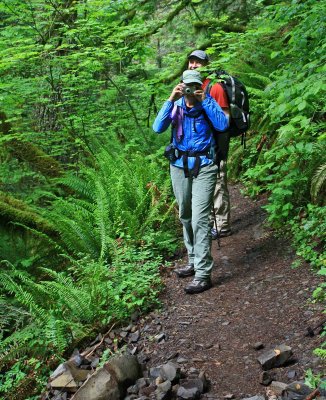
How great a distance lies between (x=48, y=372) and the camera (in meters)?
4.20

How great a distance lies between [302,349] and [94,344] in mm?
2015

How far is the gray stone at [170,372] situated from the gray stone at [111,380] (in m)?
0.28

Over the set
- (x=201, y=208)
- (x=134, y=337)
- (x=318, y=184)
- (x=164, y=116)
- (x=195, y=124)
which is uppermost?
(x=164, y=116)

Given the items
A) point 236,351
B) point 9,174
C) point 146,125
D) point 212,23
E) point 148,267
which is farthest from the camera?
point 146,125

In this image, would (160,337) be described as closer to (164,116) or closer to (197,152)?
(197,152)

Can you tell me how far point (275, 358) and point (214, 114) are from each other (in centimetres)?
257

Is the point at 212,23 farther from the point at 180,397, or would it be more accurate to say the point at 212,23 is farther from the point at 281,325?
the point at 180,397

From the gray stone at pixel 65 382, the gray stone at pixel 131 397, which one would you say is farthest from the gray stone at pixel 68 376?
the gray stone at pixel 131 397

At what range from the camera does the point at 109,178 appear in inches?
308

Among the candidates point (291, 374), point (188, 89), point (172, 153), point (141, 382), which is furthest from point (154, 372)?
point (188, 89)

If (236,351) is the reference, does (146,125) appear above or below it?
above

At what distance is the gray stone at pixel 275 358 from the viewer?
3279mm

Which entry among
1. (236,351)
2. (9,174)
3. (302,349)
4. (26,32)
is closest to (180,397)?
(236,351)

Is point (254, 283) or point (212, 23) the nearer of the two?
point (254, 283)
